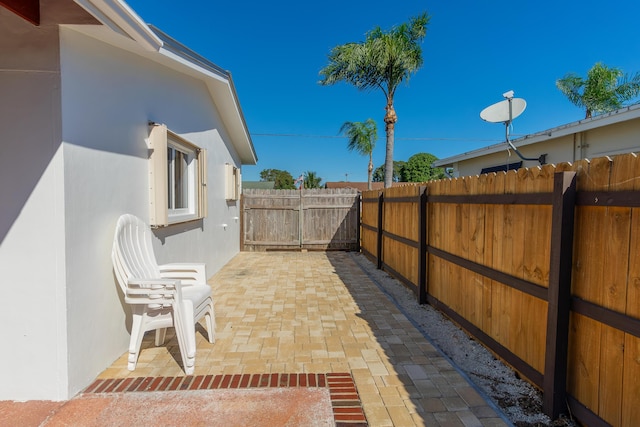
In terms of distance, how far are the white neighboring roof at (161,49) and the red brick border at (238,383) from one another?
268cm

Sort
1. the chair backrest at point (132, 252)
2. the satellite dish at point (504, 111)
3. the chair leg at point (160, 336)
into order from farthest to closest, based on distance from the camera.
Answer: the satellite dish at point (504, 111), the chair leg at point (160, 336), the chair backrest at point (132, 252)

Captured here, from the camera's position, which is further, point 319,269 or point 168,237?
point 319,269

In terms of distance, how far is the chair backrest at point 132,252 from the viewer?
3.01m

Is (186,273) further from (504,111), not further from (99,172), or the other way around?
(504,111)

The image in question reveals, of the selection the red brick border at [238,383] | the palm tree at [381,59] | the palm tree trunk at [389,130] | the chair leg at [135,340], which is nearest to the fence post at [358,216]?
the palm tree trunk at [389,130]

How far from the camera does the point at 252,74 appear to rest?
1734 centimetres

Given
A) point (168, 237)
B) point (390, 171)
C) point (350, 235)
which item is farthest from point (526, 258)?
point (390, 171)

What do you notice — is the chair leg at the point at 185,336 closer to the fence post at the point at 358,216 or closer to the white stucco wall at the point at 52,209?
the white stucco wall at the point at 52,209

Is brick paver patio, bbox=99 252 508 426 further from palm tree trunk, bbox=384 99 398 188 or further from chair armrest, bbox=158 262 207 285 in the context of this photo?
palm tree trunk, bbox=384 99 398 188

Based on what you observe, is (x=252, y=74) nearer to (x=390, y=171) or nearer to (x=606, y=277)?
(x=390, y=171)

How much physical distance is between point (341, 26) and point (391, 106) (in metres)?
3.70

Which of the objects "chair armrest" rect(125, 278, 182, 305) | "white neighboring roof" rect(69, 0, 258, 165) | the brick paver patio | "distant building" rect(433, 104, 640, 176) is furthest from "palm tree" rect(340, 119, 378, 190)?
"chair armrest" rect(125, 278, 182, 305)

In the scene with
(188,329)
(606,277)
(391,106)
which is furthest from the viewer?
(391,106)

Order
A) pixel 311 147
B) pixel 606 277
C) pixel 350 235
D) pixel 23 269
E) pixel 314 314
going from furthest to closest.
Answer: pixel 311 147 → pixel 350 235 → pixel 314 314 → pixel 23 269 → pixel 606 277
